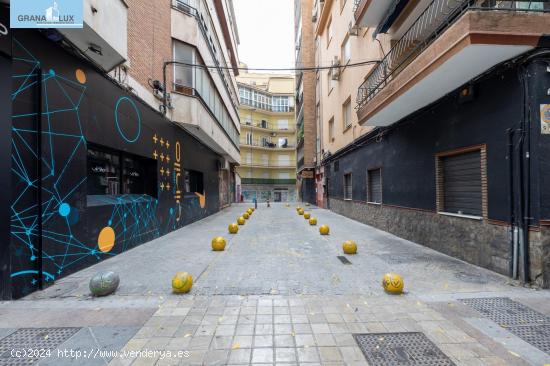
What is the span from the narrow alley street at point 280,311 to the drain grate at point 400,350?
78 mm

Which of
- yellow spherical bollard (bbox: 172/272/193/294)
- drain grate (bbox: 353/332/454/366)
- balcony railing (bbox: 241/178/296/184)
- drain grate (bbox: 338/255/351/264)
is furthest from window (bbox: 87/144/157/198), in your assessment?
balcony railing (bbox: 241/178/296/184)

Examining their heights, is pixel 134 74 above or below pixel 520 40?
above

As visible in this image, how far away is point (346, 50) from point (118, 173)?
1332 centimetres

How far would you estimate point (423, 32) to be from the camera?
7.90 meters

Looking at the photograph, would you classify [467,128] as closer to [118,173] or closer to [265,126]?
[118,173]

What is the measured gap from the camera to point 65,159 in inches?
210

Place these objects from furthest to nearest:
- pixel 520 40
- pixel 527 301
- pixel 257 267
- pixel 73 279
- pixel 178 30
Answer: pixel 178 30 → pixel 257 267 → pixel 73 279 → pixel 520 40 → pixel 527 301

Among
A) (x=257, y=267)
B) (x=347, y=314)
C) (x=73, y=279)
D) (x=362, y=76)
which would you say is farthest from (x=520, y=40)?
(x=73, y=279)

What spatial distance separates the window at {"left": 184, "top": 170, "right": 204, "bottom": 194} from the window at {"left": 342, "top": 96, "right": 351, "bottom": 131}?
8644 millimetres

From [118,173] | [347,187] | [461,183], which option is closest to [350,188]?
[347,187]

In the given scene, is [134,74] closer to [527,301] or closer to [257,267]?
[257,267]

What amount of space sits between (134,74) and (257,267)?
21.9ft

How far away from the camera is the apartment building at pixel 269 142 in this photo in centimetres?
4719

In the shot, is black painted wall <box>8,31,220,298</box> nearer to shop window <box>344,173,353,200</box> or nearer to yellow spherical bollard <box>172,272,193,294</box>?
yellow spherical bollard <box>172,272,193,294</box>
